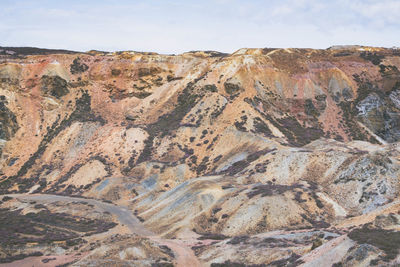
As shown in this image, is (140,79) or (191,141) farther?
(140,79)

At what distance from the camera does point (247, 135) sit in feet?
241

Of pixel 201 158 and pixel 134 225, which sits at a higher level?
pixel 201 158

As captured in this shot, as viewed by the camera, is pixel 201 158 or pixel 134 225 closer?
pixel 134 225

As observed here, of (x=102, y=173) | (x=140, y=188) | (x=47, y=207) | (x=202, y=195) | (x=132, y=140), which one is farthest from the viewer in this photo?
(x=132, y=140)

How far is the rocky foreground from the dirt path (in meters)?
0.31

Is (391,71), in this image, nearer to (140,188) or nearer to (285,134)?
(285,134)

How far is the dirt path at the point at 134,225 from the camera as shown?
38594mm

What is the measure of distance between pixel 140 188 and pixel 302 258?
4405 cm

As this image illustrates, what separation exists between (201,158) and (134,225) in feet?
77.9

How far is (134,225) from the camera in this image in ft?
178

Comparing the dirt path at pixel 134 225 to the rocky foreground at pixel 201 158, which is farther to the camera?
the rocky foreground at pixel 201 158

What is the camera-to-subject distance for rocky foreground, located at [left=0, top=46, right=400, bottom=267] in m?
39.5

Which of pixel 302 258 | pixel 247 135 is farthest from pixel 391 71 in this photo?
pixel 302 258

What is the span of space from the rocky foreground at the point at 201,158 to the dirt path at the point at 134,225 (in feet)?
1.00
